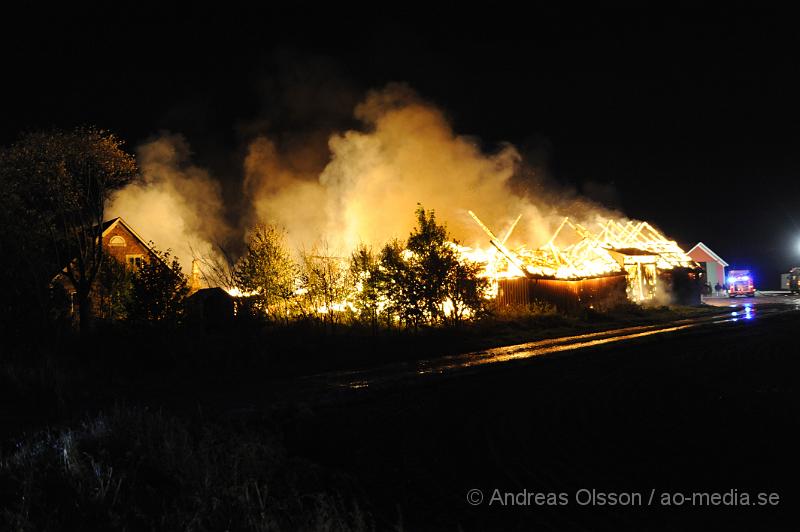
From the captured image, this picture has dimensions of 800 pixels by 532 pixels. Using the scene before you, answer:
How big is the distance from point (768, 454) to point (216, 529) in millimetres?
6466

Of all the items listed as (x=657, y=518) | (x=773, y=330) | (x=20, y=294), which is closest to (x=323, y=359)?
(x=20, y=294)

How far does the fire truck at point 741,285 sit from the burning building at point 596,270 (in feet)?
47.1

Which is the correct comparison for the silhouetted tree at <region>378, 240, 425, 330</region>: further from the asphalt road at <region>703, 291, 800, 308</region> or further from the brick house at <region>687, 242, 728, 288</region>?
the brick house at <region>687, 242, 728, 288</region>

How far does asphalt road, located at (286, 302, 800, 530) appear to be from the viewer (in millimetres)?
5832

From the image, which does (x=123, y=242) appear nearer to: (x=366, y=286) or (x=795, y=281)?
(x=366, y=286)

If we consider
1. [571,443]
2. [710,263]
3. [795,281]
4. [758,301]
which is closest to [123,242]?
[571,443]

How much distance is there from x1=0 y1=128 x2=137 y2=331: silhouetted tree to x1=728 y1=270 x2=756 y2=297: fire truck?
6050cm

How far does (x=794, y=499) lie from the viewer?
5.84 meters

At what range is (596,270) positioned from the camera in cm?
3956

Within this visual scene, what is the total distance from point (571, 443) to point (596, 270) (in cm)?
3364

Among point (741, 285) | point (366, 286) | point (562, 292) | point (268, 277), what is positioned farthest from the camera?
point (741, 285)

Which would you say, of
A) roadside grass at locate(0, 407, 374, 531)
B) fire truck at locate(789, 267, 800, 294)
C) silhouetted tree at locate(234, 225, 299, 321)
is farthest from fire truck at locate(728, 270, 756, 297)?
roadside grass at locate(0, 407, 374, 531)

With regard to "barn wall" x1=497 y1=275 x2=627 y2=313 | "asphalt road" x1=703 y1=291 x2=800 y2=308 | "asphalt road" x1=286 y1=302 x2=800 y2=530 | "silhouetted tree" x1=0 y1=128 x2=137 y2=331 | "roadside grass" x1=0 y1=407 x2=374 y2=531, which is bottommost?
"asphalt road" x1=703 y1=291 x2=800 y2=308

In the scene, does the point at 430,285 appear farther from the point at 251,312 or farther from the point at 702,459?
the point at 702,459
